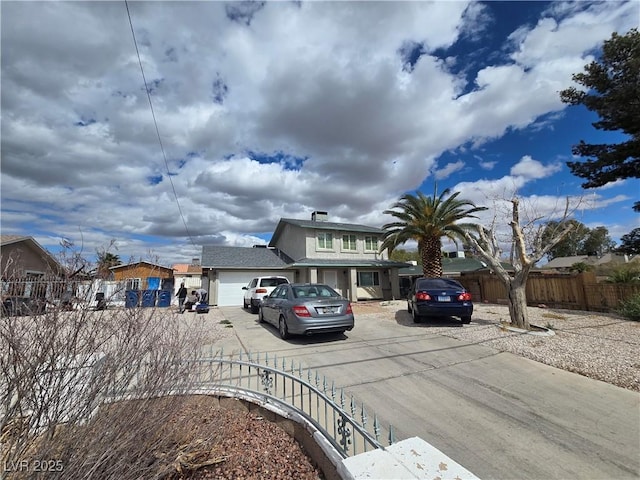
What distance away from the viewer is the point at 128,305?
3039 millimetres

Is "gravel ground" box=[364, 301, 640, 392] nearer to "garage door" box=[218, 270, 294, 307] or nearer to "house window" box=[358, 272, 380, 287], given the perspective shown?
"house window" box=[358, 272, 380, 287]

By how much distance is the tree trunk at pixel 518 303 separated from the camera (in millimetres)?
8578

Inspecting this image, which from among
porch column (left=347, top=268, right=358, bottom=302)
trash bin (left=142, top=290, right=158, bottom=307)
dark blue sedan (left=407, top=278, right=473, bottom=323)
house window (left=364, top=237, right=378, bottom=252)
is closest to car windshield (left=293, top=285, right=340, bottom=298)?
dark blue sedan (left=407, top=278, right=473, bottom=323)

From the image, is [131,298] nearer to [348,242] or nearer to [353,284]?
[353,284]

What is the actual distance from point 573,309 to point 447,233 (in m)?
7.17

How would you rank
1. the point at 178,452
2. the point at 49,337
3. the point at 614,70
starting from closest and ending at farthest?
the point at 49,337
the point at 178,452
the point at 614,70

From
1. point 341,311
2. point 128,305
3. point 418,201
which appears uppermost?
point 418,201

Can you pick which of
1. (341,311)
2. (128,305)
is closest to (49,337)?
(128,305)

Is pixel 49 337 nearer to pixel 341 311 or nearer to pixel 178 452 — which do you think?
pixel 178 452

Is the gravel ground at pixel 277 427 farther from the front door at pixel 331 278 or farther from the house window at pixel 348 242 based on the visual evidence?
the house window at pixel 348 242

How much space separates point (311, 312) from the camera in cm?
731

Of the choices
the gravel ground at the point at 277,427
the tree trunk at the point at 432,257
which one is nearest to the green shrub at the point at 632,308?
the gravel ground at the point at 277,427

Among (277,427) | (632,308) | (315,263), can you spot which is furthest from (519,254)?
(315,263)

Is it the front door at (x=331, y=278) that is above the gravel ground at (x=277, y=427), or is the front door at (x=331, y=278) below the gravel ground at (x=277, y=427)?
above
